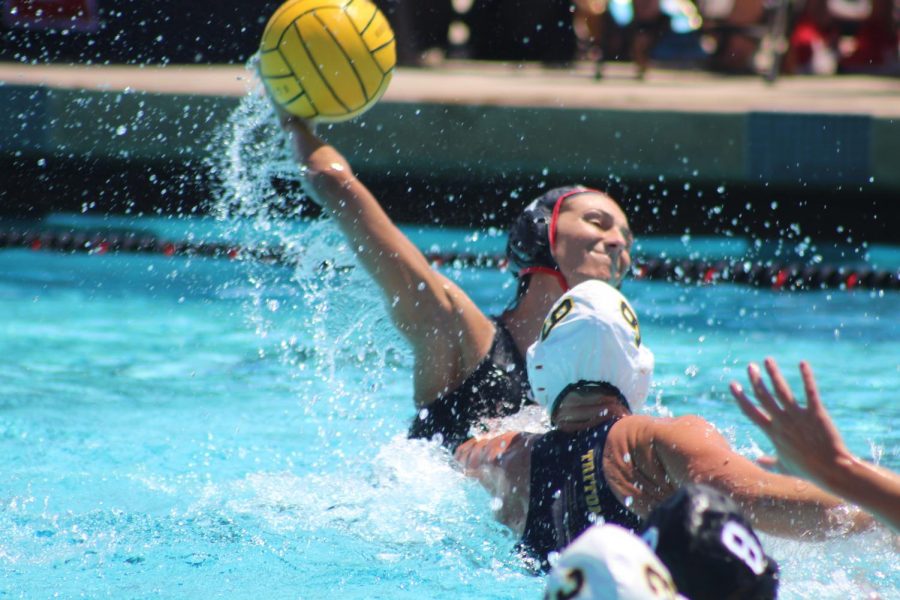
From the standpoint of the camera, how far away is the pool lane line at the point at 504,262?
579cm

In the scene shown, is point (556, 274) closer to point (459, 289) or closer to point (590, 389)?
point (459, 289)

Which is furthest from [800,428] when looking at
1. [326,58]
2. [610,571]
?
[326,58]

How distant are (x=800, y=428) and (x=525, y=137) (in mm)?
5064

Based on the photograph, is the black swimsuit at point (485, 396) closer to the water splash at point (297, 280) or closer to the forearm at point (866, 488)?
the water splash at point (297, 280)

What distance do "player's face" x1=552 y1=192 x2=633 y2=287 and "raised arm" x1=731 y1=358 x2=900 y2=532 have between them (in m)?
1.26

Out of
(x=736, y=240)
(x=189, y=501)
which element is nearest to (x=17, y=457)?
(x=189, y=501)

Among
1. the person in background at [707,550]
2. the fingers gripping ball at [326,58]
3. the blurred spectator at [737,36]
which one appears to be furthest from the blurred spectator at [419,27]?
the person in background at [707,550]

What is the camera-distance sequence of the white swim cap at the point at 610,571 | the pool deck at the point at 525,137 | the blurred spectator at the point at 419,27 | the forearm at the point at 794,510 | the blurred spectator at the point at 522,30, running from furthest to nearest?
the blurred spectator at the point at 522,30 → the blurred spectator at the point at 419,27 → the pool deck at the point at 525,137 → the forearm at the point at 794,510 → the white swim cap at the point at 610,571

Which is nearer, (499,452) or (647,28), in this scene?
(499,452)

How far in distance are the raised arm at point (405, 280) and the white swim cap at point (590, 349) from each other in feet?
1.64

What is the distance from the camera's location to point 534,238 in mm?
2941

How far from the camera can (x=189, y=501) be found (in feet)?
10.7

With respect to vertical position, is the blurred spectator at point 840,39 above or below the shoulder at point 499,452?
below

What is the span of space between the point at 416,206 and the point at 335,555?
13.5ft
